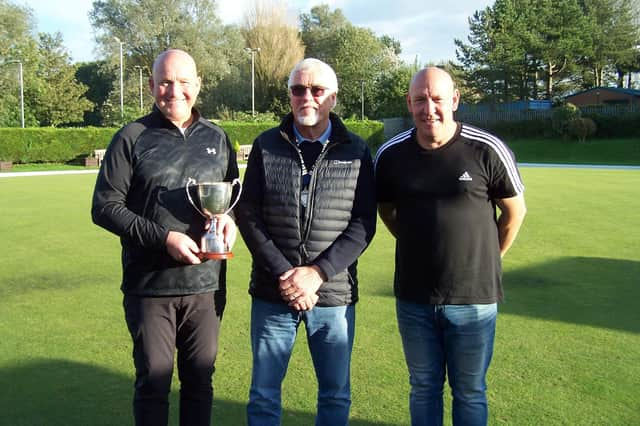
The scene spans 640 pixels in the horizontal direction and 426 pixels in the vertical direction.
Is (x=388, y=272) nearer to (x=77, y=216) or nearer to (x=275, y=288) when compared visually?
(x=275, y=288)

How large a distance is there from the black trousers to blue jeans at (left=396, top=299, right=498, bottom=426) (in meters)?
1.07

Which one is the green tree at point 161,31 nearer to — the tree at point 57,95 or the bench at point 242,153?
the tree at point 57,95

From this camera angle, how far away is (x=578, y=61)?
57.9 m

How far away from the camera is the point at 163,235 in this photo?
10.2ft

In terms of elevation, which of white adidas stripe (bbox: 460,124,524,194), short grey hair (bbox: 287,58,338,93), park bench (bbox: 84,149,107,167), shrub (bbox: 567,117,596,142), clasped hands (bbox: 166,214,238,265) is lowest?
park bench (bbox: 84,149,107,167)

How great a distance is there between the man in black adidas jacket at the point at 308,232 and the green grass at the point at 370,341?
79 cm

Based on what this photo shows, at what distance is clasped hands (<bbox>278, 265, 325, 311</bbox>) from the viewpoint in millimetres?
3080

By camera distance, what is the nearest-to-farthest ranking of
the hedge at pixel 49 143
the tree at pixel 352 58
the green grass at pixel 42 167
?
the green grass at pixel 42 167
the hedge at pixel 49 143
the tree at pixel 352 58

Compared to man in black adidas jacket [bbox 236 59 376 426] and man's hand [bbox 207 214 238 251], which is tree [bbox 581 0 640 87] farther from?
man's hand [bbox 207 214 238 251]

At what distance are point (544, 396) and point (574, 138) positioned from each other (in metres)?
38.4

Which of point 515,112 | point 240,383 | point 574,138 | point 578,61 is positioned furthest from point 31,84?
point 240,383

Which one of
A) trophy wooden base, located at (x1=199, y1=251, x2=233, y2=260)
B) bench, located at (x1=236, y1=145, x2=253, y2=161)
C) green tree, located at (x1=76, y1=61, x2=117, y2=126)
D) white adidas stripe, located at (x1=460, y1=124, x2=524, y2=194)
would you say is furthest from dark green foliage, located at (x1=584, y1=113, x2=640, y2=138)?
green tree, located at (x1=76, y1=61, x2=117, y2=126)

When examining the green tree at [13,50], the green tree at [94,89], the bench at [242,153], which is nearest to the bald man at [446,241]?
the bench at [242,153]

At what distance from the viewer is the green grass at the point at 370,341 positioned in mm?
4043
